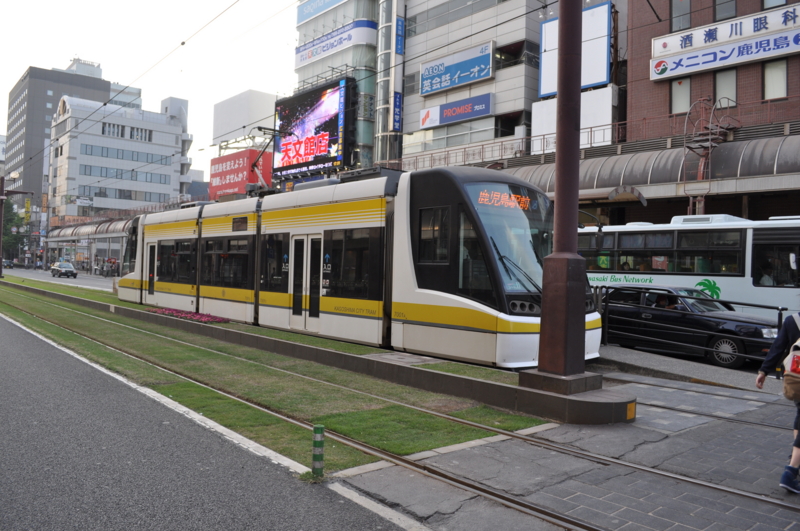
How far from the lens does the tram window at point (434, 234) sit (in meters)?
10.2

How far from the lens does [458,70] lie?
35.9m

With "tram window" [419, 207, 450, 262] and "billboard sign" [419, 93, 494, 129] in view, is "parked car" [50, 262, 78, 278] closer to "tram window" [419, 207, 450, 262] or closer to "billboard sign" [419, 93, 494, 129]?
"billboard sign" [419, 93, 494, 129]

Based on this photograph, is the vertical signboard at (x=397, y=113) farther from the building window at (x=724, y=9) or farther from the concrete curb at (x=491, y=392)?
the concrete curb at (x=491, y=392)

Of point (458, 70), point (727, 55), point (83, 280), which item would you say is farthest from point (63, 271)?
point (727, 55)

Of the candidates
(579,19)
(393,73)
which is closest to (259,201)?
(579,19)

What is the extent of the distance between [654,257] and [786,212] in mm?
8362

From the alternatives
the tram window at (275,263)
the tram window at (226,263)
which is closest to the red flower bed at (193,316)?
the tram window at (226,263)

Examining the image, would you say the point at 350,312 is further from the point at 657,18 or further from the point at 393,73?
the point at 393,73

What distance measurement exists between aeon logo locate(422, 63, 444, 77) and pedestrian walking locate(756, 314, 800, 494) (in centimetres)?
3372

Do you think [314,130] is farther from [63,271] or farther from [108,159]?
[108,159]

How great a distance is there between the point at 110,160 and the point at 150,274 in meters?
81.8

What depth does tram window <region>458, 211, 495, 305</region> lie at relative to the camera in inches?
373

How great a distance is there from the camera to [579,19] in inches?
296

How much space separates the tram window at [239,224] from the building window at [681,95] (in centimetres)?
1921
